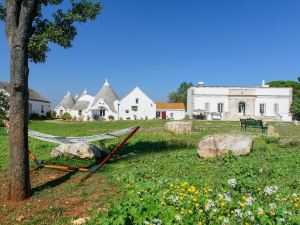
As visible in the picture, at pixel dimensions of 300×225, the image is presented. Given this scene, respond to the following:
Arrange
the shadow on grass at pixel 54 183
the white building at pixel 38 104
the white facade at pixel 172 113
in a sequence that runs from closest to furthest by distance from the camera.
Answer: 1. the shadow on grass at pixel 54 183
2. the white building at pixel 38 104
3. the white facade at pixel 172 113

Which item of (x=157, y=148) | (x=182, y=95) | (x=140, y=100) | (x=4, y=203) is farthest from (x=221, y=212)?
(x=182, y=95)

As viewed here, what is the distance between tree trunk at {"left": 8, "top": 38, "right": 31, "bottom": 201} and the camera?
6.92 m

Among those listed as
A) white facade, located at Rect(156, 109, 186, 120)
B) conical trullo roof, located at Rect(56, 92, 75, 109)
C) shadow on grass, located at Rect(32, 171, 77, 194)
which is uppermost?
conical trullo roof, located at Rect(56, 92, 75, 109)

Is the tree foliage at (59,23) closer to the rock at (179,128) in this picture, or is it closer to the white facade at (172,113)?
the rock at (179,128)

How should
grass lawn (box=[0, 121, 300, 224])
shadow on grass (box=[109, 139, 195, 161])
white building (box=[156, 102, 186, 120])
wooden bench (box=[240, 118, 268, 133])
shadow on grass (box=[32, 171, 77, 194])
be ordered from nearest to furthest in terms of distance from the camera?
grass lawn (box=[0, 121, 300, 224]) → shadow on grass (box=[32, 171, 77, 194]) → shadow on grass (box=[109, 139, 195, 161]) → wooden bench (box=[240, 118, 268, 133]) → white building (box=[156, 102, 186, 120])

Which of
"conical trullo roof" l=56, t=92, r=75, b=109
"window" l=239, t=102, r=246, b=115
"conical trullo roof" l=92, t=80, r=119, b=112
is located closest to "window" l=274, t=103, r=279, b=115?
"window" l=239, t=102, r=246, b=115

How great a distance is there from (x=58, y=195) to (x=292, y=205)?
4499 millimetres

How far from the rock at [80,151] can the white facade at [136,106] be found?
47254 mm

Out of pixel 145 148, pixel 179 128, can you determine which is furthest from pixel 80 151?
pixel 179 128

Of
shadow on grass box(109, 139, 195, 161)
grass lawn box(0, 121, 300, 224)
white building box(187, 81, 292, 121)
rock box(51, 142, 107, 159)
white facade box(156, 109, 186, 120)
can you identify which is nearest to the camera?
grass lawn box(0, 121, 300, 224)

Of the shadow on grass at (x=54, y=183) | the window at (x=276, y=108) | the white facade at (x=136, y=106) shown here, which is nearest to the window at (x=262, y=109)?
the window at (x=276, y=108)

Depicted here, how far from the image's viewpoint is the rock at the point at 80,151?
11.7 m

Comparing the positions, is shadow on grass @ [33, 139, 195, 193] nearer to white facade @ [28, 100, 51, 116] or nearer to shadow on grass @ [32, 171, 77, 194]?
shadow on grass @ [32, 171, 77, 194]

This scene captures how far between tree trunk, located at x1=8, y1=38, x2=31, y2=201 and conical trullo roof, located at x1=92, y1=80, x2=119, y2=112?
52227mm
